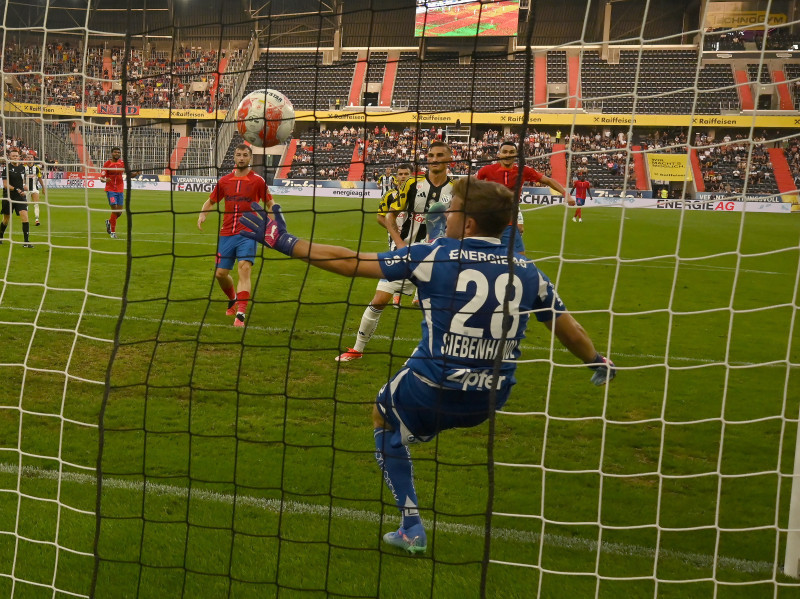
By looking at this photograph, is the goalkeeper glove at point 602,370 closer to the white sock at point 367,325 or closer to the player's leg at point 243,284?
the white sock at point 367,325

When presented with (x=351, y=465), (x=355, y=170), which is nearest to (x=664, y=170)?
(x=355, y=170)

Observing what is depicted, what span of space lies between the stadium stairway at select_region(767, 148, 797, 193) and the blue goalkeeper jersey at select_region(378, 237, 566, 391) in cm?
3218

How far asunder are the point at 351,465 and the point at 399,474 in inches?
39.8

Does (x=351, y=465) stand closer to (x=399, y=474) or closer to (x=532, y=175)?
(x=399, y=474)

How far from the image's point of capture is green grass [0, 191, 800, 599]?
10.7 ft

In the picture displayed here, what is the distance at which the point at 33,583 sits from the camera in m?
3.12

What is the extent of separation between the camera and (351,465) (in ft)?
14.5

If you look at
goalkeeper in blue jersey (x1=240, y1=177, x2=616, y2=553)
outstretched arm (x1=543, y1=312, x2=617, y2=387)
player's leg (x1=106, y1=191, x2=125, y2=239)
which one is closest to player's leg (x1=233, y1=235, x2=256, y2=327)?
goalkeeper in blue jersey (x1=240, y1=177, x2=616, y2=553)

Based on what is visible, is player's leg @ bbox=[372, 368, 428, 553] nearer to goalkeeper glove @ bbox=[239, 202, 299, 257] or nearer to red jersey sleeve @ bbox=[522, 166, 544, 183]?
goalkeeper glove @ bbox=[239, 202, 299, 257]

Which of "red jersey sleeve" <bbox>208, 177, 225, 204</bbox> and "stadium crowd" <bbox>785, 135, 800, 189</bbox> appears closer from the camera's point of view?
"red jersey sleeve" <bbox>208, 177, 225, 204</bbox>

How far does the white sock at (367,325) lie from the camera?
664 centimetres

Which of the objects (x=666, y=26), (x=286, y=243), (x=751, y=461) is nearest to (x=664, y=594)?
(x=751, y=461)

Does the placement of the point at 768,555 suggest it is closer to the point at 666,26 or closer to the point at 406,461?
the point at 406,461

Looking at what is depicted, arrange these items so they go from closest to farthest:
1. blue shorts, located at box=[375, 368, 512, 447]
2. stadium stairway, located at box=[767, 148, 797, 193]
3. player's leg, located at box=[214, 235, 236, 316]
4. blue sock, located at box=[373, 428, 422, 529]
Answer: blue shorts, located at box=[375, 368, 512, 447]
blue sock, located at box=[373, 428, 422, 529]
player's leg, located at box=[214, 235, 236, 316]
stadium stairway, located at box=[767, 148, 797, 193]
